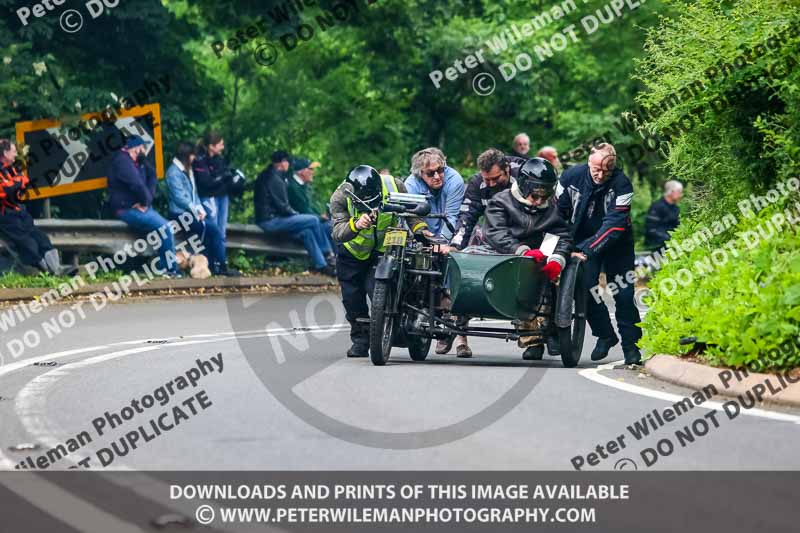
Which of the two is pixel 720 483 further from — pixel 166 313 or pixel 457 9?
pixel 457 9

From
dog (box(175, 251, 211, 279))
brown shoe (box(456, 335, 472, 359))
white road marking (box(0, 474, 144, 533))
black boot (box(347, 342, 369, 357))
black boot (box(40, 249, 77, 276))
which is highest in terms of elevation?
white road marking (box(0, 474, 144, 533))

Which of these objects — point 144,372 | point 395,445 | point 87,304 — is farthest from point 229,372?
point 87,304

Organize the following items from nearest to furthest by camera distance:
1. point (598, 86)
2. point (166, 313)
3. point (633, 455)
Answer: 1. point (633, 455)
2. point (166, 313)
3. point (598, 86)

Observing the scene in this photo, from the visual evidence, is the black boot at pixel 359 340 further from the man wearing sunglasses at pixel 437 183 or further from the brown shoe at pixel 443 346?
the man wearing sunglasses at pixel 437 183

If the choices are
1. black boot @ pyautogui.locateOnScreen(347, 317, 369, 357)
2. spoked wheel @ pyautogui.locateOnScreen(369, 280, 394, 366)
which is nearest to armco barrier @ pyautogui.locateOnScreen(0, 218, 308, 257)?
black boot @ pyautogui.locateOnScreen(347, 317, 369, 357)

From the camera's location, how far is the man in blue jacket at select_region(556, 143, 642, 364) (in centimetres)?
1395

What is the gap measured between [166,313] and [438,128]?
33.6 feet

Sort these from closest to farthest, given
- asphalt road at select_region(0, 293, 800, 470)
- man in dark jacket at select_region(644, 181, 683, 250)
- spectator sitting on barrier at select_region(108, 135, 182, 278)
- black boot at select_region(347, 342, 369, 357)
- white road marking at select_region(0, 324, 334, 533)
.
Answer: white road marking at select_region(0, 324, 334, 533), asphalt road at select_region(0, 293, 800, 470), black boot at select_region(347, 342, 369, 357), spectator sitting on barrier at select_region(108, 135, 182, 278), man in dark jacket at select_region(644, 181, 683, 250)

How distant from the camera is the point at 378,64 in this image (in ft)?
90.3

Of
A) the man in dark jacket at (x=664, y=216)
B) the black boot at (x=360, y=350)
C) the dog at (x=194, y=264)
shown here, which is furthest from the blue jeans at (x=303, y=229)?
the black boot at (x=360, y=350)

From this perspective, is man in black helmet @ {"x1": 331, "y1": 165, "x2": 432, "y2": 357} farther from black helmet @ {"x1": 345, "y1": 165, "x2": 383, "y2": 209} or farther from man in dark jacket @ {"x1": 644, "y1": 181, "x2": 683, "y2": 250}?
man in dark jacket @ {"x1": 644, "y1": 181, "x2": 683, "y2": 250}

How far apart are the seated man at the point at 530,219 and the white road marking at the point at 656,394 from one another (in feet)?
2.40

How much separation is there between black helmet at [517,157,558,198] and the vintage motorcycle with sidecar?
643 mm

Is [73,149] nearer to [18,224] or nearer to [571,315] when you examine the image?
[18,224]
